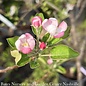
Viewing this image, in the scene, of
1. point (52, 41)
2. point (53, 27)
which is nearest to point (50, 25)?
point (53, 27)

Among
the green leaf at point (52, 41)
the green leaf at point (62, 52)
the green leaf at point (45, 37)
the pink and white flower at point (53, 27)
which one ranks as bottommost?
the green leaf at point (62, 52)

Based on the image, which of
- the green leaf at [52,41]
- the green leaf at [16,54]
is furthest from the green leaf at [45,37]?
the green leaf at [16,54]

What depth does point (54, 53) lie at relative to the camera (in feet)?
2.99

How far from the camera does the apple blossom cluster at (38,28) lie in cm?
81

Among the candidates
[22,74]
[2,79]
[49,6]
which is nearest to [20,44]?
[49,6]

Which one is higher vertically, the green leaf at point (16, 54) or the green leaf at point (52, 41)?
the green leaf at point (52, 41)

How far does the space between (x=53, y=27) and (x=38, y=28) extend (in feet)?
0.23

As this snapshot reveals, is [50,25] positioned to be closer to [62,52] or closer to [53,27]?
[53,27]

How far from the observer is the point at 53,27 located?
2.74ft

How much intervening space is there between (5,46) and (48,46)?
1.28m

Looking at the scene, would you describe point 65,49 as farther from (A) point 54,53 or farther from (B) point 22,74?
(B) point 22,74

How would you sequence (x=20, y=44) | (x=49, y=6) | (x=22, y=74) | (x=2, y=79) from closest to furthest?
1. (x=20, y=44)
2. (x=49, y=6)
3. (x=2, y=79)
4. (x=22, y=74)

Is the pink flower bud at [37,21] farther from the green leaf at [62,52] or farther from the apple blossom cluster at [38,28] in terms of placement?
the green leaf at [62,52]

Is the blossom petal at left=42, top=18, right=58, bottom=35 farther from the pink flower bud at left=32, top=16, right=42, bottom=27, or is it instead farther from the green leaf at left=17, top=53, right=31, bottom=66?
the green leaf at left=17, top=53, right=31, bottom=66
